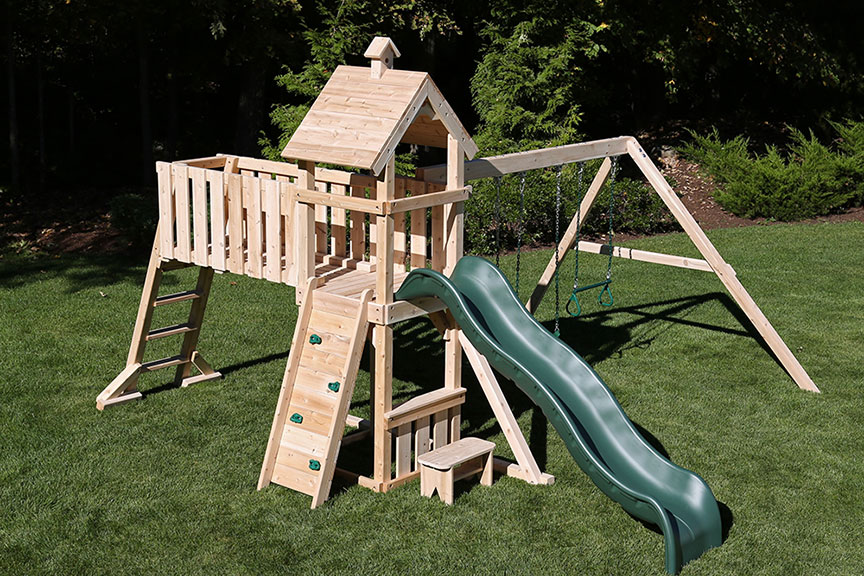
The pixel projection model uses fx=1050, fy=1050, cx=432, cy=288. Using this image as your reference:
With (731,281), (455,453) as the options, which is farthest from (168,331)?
(731,281)

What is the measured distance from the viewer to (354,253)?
8.70 metres

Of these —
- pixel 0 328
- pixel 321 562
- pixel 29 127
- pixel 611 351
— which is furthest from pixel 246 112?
pixel 321 562

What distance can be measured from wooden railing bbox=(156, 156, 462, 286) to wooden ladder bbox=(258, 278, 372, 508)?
0.61m

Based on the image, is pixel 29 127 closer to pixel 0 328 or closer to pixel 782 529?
pixel 0 328

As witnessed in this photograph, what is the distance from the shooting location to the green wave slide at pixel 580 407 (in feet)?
21.7

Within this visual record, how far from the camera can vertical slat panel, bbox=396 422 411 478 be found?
7727 millimetres

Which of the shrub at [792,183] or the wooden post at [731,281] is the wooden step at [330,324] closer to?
the wooden post at [731,281]

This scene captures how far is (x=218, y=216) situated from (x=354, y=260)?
1.16 metres

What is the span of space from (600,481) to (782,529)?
1401 millimetres

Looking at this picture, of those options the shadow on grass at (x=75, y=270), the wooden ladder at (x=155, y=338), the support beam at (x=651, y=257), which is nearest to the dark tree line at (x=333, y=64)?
the shadow on grass at (x=75, y=270)

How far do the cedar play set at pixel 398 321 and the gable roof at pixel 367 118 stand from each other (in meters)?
0.01

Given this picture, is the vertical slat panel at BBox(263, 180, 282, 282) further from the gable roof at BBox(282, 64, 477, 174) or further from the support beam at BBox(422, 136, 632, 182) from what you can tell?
the support beam at BBox(422, 136, 632, 182)

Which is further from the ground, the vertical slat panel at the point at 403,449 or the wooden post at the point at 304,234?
the wooden post at the point at 304,234

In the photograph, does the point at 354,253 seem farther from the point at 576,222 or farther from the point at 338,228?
the point at 576,222
